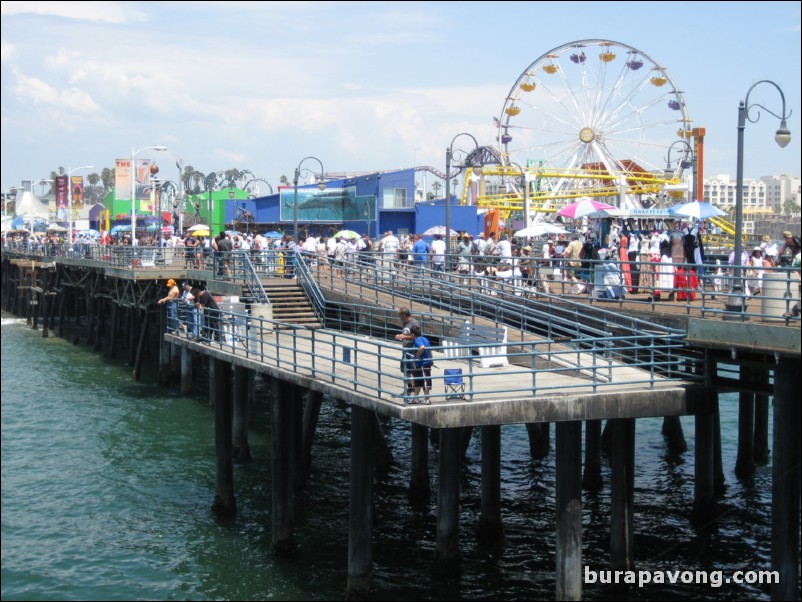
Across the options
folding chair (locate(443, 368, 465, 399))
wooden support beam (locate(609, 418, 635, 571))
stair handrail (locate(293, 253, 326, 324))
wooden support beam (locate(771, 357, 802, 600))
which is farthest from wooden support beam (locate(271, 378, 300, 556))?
wooden support beam (locate(771, 357, 802, 600))

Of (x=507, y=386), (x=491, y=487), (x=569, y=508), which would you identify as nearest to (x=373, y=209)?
(x=491, y=487)

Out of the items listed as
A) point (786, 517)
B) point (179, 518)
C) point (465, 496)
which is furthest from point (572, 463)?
point (179, 518)

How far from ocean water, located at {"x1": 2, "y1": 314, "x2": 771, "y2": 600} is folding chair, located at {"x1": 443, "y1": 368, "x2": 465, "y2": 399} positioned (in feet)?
13.3

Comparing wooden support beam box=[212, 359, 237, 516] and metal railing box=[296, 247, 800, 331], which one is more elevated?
metal railing box=[296, 247, 800, 331]

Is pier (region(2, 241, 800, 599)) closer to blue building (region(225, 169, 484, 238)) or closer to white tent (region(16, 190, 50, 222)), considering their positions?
blue building (region(225, 169, 484, 238))

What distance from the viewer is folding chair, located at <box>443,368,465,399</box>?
15180 millimetres

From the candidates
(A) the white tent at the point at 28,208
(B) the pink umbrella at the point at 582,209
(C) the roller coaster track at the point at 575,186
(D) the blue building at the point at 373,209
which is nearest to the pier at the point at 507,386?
(B) the pink umbrella at the point at 582,209

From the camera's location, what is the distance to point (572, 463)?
15594 millimetres

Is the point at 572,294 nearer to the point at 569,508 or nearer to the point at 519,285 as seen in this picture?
the point at 519,285

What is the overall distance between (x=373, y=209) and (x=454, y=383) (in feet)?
137

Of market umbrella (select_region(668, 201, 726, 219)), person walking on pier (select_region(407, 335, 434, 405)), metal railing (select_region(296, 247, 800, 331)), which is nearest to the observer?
person walking on pier (select_region(407, 335, 434, 405))
